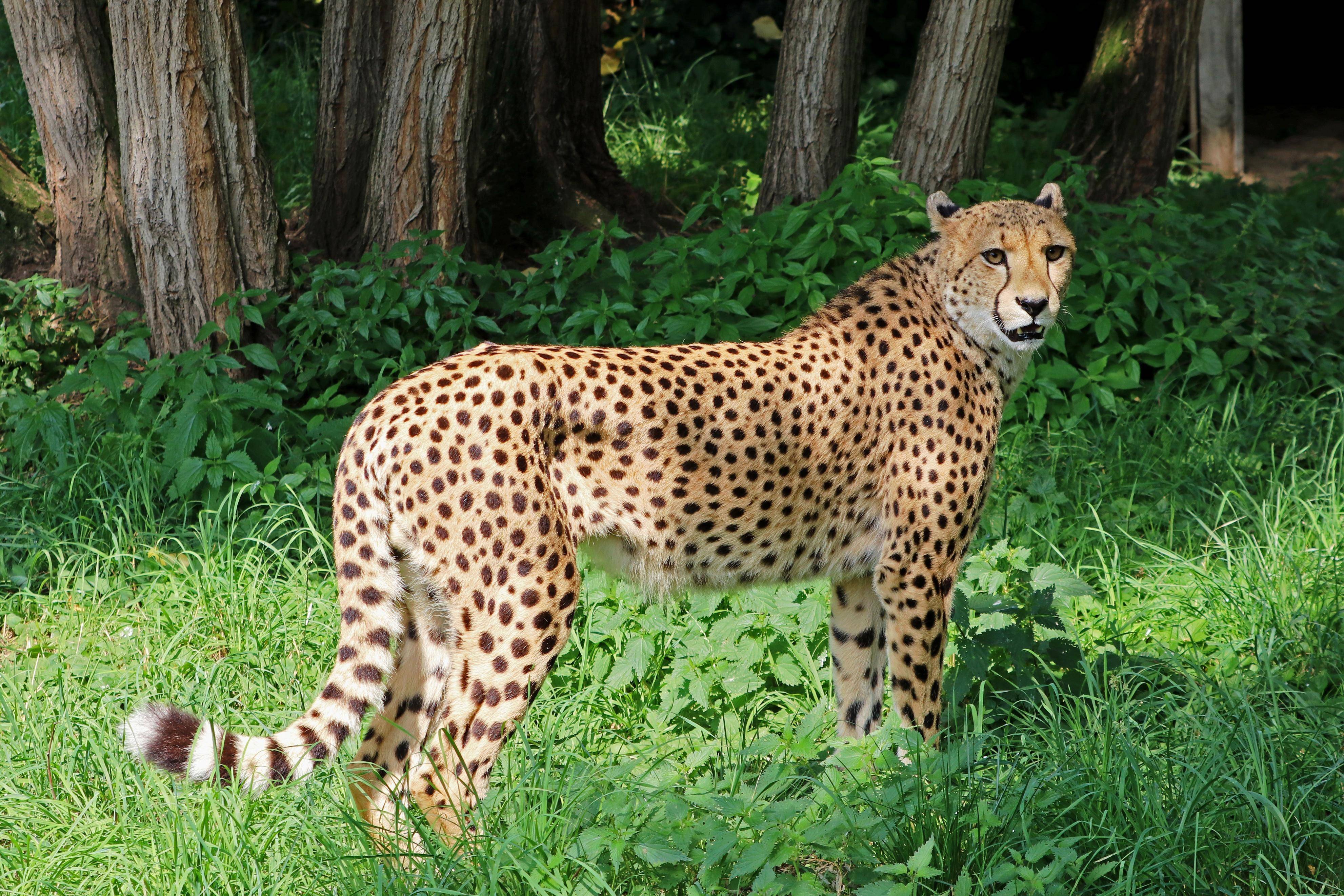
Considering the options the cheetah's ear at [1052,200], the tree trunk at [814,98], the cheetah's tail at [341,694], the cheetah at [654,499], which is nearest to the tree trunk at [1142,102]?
the tree trunk at [814,98]

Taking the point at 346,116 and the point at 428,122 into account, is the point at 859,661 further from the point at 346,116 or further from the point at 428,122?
the point at 346,116

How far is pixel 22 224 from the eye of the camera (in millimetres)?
5605

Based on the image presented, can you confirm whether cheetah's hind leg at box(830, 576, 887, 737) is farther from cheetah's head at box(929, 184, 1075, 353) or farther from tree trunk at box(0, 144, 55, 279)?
tree trunk at box(0, 144, 55, 279)

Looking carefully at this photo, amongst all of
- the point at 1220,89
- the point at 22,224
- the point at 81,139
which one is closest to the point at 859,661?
the point at 81,139

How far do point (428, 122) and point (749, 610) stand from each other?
2672mm

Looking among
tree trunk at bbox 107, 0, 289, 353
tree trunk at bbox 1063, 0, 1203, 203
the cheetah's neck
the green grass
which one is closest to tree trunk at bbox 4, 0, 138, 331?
tree trunk at bbox 107, 0, 289, 353

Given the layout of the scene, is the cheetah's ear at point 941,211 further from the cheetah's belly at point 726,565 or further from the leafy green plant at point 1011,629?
the leafy green plant at point 1011,629

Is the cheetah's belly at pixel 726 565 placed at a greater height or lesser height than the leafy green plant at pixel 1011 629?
greater

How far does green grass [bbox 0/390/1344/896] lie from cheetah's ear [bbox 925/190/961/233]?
1.23 m

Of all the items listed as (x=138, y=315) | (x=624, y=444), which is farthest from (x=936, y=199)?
(x=138, y=315)

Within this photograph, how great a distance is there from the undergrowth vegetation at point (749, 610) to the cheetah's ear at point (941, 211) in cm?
108

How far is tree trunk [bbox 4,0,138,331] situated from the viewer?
513cm

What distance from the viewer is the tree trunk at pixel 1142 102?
6.96 metres

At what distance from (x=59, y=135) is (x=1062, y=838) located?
15.8 ft
